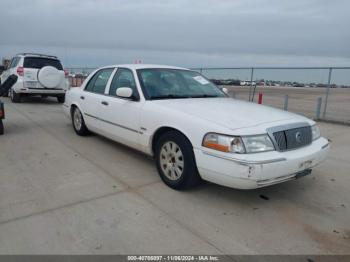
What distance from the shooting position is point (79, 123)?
252 inches

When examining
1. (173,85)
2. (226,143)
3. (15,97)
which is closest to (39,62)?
(15,97)

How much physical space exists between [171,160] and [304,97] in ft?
65.3

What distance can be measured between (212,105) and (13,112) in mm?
7544

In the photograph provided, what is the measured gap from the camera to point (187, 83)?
4.99m

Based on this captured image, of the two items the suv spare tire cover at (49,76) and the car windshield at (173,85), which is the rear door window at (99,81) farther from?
the suv spare tire cover at (49,76)

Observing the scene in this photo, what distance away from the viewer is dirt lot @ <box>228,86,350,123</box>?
12708 mm

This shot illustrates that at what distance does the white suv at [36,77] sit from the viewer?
1094 centimetres

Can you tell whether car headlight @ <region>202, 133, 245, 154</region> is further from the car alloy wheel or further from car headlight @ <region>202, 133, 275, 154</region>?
the car alloy wheel

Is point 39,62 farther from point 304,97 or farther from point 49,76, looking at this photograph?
point 304,97

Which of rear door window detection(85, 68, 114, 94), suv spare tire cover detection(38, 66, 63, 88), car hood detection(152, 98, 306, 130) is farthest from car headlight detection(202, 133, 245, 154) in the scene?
suv spare tire cover detection(38, 66, 63, 88)

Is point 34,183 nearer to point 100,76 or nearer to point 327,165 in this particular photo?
point 100,76

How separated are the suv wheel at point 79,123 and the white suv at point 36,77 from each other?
520cm

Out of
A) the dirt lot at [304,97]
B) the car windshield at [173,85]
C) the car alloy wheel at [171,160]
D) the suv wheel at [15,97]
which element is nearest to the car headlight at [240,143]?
the car alloy wheel at [171,160]

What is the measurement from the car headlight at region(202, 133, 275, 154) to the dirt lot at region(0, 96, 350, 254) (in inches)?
28.3
